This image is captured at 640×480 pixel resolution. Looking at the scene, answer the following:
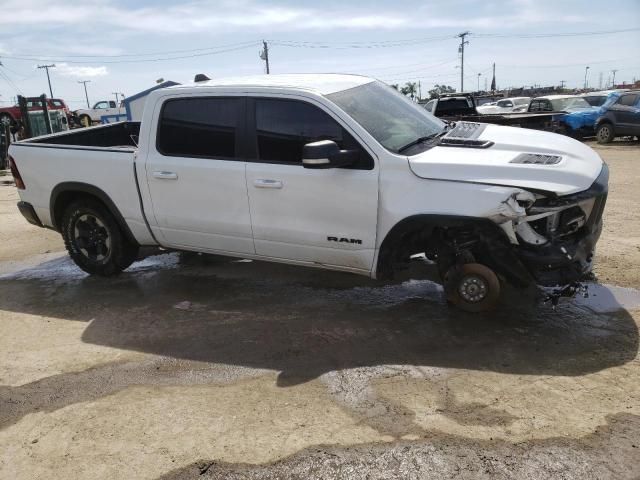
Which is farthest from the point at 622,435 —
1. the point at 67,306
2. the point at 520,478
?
the point at 67,306

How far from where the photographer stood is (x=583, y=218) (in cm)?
376

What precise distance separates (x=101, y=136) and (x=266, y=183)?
3.44m

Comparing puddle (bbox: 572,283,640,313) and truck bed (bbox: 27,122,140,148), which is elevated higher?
truck bed (bbox: 27,122,140,148)

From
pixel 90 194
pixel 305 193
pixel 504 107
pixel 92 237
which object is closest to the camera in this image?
pixel 305 193

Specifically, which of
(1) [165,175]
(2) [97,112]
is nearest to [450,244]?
(1) [165,175]

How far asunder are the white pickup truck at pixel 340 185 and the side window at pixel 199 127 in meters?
0.01

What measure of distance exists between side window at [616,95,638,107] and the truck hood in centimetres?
1461

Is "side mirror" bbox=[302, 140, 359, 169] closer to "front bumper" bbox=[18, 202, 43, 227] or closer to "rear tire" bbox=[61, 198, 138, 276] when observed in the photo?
"rear tire" bbox=[61, 198, 138, 276]

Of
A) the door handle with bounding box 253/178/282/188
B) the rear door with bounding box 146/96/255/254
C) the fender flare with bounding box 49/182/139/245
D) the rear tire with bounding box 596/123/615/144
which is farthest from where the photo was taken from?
the rear tire with bounding box 596/123/615/144

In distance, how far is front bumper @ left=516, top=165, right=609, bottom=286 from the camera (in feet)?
12.0

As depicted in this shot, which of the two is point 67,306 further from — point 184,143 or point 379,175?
point 379,175

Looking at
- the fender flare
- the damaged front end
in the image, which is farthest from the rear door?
the damaged front end

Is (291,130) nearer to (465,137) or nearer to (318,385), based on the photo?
(465,137)

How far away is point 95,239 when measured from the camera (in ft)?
18.5
